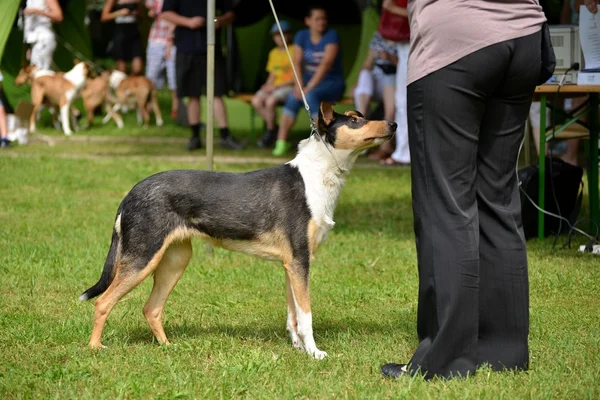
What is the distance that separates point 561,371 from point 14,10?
4201mm

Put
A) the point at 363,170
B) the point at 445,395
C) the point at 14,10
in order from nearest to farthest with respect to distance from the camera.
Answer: the point at 445,395, the point at 14,10, the point at 363,170

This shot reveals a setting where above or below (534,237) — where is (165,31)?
above

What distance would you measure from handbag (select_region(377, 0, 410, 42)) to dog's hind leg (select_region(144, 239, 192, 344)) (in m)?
7.12

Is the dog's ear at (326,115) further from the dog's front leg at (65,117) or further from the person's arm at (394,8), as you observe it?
the dog's front leg at (65,117)

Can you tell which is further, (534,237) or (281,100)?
(281,100)

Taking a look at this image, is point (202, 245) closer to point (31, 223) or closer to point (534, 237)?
point (31, 223)

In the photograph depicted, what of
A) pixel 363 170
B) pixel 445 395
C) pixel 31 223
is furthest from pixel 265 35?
pixel 445 395

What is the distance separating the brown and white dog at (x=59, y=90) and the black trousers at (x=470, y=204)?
12.1m

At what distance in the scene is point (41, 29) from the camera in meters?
16.0

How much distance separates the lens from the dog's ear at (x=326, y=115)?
4.77 metres

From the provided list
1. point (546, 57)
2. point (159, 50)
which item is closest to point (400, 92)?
point (159, 50)

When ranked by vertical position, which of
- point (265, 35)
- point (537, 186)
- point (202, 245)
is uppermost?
point (265, 35)

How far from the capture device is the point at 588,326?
17.3 feet


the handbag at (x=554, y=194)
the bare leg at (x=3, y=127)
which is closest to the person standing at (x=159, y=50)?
the bare leg at (x=3, y=127)
